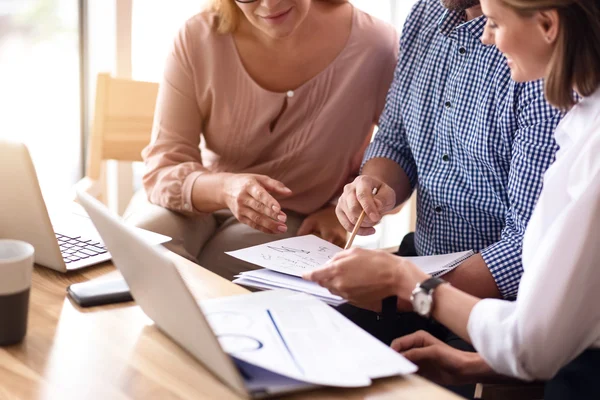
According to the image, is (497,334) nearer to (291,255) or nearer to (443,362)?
(443,362)

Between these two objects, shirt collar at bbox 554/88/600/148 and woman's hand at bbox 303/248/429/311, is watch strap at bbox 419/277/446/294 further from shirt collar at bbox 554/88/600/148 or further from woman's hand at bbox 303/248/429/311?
shirt collar at bbox 554/88/600/148

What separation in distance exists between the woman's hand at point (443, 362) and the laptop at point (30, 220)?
468 millimetres

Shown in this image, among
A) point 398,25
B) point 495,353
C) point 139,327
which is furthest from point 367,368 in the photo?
point 398,25

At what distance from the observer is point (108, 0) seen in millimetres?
2451

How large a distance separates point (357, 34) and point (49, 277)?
1095mm

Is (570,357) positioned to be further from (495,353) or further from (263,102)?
(263,102)

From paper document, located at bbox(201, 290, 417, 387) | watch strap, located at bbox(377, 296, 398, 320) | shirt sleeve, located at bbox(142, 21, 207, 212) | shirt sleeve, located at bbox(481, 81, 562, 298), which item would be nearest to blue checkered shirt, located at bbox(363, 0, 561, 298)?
shirt sleeve, located at bbox(481, 81, 562, 298)

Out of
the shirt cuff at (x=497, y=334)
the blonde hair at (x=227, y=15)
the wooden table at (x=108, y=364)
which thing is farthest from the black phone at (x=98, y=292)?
the blonde hair at (x=227, y=15)

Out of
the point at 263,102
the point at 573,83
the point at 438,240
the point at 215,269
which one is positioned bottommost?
the point at 215,269

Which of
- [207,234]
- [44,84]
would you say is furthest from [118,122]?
[207,234]

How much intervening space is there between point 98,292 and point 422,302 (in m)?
0.48

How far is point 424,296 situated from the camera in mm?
1058

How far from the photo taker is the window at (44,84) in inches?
93.6

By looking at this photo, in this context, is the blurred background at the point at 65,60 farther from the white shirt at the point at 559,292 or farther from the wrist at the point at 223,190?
the white shirt at the point at 559,292
